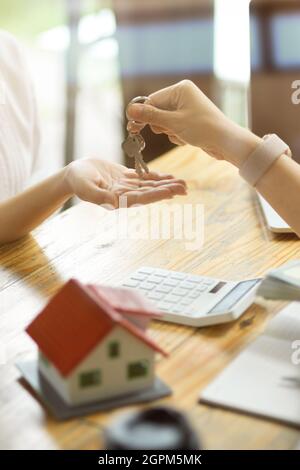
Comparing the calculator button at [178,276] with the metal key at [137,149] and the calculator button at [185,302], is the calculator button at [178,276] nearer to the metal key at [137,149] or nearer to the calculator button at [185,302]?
the calculator button at [185,302]

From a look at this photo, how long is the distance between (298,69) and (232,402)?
65.4 inches

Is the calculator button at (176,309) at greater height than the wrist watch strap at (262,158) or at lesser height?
lesser

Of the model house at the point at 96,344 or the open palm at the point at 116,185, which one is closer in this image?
the model house at the point at 96,344

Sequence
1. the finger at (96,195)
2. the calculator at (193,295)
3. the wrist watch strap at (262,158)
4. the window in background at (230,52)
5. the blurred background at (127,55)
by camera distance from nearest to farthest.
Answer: the calculator at (193,295), the wrist watch strap at (262,158), the finger at (96,195), the blurred background at (127,55), the window in background at (230,52)

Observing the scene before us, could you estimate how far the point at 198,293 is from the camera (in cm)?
107

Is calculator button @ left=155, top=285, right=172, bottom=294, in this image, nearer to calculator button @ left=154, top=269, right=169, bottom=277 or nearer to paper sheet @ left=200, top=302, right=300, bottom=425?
calculator button @ left=154, top=269, right=169, bottom=277

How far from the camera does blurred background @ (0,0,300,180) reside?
8.82ft

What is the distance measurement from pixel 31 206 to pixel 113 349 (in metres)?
0.61

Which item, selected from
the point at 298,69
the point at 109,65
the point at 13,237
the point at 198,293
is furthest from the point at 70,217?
the point at 109,65

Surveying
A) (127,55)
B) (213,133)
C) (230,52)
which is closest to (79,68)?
(127,55)

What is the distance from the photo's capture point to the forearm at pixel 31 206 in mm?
1351

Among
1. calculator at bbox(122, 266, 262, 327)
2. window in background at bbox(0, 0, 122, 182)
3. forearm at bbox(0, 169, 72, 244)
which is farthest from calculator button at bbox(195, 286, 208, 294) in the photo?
window in background at bbox(0, 0, 122, 182)

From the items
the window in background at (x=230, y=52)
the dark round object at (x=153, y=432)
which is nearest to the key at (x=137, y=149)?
the dark round object at (x=153, y=432)

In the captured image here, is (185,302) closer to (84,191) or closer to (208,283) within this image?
(208,283)
